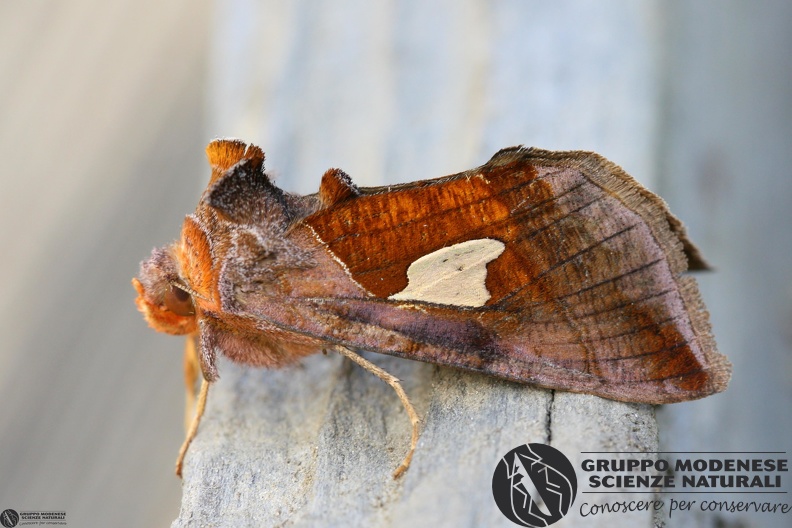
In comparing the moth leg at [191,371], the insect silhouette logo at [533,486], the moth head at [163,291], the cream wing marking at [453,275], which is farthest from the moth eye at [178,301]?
the insect silhouette logo at [533,486]

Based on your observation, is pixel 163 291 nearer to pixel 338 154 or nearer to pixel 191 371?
pixel 191 371

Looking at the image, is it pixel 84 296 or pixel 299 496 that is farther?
pixel 84 296

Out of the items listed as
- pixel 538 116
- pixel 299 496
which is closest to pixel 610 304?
pixel 538 116

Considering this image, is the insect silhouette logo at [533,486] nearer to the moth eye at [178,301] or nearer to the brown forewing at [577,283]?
the brown forewing at [577,283]

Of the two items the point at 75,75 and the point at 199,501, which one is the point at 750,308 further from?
the point at 75,75

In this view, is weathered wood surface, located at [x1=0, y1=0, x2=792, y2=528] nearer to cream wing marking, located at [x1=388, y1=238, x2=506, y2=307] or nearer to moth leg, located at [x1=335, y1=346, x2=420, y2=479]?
moth leg, located at [x1=335, y1=346, x2=420, y2=479]
